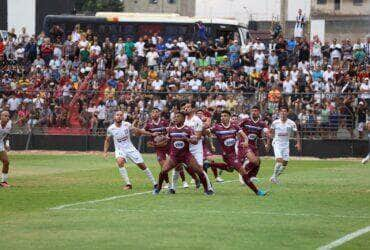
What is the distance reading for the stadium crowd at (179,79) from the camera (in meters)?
41.5

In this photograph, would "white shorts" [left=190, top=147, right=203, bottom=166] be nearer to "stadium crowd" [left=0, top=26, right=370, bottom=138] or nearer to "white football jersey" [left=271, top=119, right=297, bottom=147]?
"white football jersey" [left=271, top=119, right=297, bottom=147]

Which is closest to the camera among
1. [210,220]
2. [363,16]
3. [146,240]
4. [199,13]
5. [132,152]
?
[146,240]

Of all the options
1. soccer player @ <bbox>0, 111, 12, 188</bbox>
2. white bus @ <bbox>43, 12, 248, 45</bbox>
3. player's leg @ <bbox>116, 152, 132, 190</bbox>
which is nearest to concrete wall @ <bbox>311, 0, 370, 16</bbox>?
white bus @ <bbox>43, 12, 248, 45</bbox>

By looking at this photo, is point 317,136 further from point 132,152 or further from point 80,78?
point 132,152

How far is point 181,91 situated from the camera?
43.8 m

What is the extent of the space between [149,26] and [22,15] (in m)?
14.7

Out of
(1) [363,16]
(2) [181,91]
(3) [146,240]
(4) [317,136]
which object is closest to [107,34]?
(2) [181,91]

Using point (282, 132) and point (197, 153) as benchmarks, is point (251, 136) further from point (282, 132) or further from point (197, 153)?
point (197, 153)

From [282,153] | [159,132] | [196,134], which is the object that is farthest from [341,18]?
[196,134]

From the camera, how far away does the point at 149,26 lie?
5300cm

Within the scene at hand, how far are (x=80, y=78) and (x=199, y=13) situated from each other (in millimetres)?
38332

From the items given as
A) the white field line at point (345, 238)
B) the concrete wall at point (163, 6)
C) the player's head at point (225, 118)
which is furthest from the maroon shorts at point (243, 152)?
the concrete wall at point (163, 6)

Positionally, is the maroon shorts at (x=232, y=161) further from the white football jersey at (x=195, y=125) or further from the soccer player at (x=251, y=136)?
the soccer player at (x=251, y=136)

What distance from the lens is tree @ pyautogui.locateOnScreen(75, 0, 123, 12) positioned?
353ft
